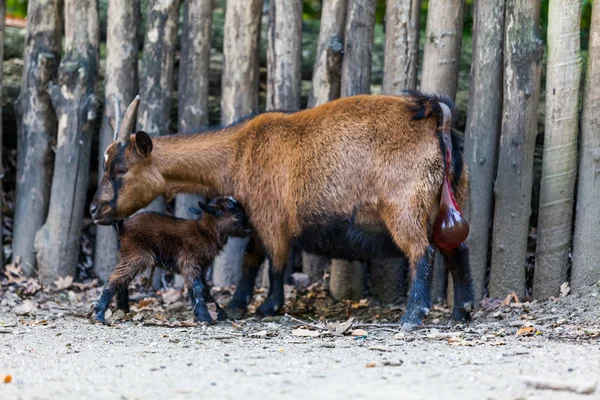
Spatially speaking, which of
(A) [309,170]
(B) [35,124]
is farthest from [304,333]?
(B) [35,124]

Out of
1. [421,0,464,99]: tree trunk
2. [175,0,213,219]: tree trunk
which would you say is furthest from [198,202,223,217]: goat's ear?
[421,0,464,99]: tree trunk

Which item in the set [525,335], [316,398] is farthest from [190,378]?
[525,335]

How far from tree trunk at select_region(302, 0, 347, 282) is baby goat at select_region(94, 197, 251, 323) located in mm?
1539

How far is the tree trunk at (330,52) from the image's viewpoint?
8.18 metres

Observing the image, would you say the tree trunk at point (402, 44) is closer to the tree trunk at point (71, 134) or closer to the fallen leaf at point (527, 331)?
the fallen leaf at point (527, 331)

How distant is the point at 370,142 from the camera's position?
697cm

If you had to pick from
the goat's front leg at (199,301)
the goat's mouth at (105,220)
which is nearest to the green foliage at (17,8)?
the goat's mouth at (105,220)

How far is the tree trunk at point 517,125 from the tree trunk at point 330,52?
1597 millimetres

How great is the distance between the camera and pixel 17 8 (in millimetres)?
12523

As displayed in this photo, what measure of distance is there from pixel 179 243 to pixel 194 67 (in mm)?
1996

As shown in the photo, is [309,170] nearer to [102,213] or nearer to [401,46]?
[401,46]

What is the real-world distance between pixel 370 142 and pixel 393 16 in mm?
1653

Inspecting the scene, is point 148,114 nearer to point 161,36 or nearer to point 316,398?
point 161,36

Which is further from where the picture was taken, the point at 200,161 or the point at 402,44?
the point at 402,44
